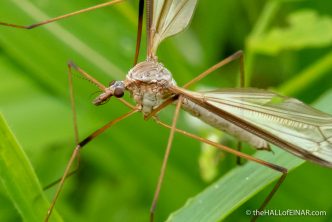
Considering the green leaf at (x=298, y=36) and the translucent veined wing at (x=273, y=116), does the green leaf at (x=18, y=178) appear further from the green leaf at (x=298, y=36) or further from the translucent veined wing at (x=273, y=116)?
the green leaf at (x=298, y=36)

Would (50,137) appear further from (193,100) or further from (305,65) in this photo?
(305,65)

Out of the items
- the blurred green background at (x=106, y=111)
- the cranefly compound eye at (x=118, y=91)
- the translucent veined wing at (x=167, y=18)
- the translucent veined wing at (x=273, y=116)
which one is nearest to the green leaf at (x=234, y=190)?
the translucent veined wing at (x=273, y=116)

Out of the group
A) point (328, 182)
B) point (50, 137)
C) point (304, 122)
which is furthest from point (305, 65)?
point (50, 137)

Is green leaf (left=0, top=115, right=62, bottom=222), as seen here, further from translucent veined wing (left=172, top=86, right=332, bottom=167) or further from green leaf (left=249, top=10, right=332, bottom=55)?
green leaf (left=249, top=10, right=332, bottom=55)

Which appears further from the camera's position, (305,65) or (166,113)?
(305,65)

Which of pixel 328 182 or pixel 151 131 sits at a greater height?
pixel 151 131

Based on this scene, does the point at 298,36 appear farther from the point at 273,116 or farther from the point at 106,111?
the point at 106,111
